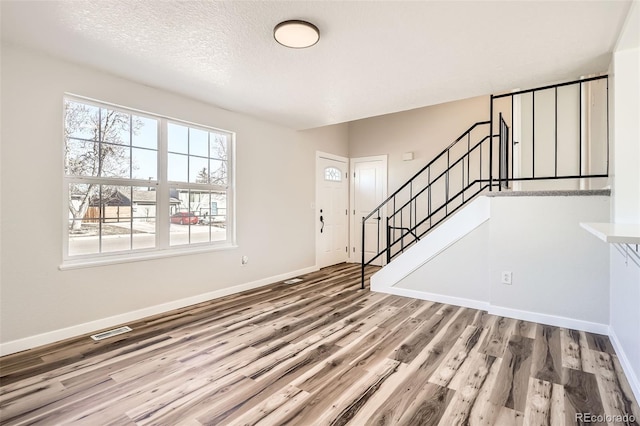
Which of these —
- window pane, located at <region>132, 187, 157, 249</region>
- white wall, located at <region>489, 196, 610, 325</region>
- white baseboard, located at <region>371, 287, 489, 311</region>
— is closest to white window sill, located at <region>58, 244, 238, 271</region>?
window pane, located at <region>132, 187, 157, 249</region>

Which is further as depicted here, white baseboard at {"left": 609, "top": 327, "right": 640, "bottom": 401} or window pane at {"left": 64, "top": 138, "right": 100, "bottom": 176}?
window pane at {"left": 64, "top": 138, "right": 100, "bottom": 176}

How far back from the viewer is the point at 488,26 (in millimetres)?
2176

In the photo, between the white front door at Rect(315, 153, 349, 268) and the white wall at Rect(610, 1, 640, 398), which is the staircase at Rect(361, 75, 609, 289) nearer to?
the white wall at Rect(610, 1, 640, 398)

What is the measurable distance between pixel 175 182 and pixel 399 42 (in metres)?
2.72

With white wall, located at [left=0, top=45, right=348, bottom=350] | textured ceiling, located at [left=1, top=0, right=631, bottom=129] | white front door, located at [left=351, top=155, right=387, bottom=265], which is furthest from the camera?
white front door, located at [left=351, top=155, right=387, bottom=265]

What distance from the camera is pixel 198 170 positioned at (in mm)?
3816

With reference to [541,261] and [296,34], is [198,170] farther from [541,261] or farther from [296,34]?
[541,261]

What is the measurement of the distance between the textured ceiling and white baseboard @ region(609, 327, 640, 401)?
2.28 meters

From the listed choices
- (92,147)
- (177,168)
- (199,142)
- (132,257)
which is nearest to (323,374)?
(132,257)

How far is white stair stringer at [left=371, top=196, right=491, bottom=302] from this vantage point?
344 cm

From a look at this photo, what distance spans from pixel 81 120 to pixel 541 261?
4568mm

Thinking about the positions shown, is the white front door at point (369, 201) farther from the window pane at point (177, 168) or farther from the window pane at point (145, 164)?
the window pane at point (145, 164)

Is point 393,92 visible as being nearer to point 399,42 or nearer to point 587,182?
point 399,42

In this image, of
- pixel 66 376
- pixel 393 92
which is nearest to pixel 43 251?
pixel 66 376
